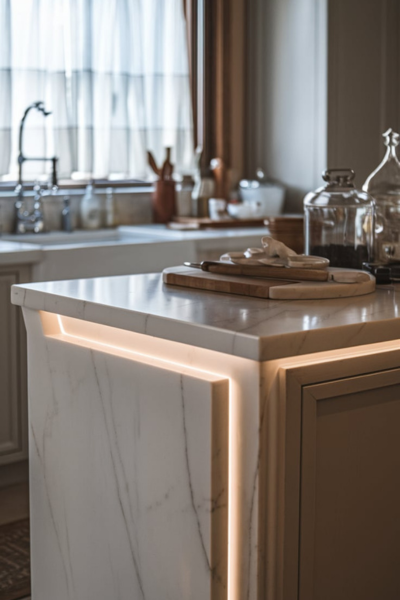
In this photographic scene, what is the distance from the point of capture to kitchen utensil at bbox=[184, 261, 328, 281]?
1.59 m

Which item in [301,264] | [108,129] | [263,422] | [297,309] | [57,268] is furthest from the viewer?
[108,129]

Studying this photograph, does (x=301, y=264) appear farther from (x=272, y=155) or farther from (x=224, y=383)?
(x=272, y=155)

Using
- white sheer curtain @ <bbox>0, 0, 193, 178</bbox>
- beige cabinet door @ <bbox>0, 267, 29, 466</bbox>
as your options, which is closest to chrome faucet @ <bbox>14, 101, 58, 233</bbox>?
white sheer curtain @ <bbox>0, 0, 193, 178</bbox>

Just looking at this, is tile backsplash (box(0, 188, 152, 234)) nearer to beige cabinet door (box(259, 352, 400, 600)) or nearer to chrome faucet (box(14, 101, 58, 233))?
chrome faucet (box(14, 101, 58, 233))

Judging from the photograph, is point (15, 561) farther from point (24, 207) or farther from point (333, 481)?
point (24, 207)

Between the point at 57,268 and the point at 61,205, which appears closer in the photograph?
the point at 57,268

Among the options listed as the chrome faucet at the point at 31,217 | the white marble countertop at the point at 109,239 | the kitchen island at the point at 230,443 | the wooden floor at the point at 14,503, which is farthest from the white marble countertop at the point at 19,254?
the kitchen island at the point at 230,443

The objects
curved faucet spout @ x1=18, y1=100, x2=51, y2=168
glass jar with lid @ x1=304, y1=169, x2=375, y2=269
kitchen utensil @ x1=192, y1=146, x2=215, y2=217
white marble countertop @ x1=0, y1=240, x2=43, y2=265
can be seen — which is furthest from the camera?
kitchen utensil @ x1=192, y1=146, x2=215, y2=217

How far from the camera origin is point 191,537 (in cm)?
138

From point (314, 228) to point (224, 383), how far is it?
711mm

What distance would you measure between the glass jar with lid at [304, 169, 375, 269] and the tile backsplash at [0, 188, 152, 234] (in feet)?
6.82

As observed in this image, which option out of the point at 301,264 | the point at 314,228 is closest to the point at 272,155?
the point at 314,228

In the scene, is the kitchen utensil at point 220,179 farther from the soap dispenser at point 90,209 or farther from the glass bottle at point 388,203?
the glass bottle at point 388,203

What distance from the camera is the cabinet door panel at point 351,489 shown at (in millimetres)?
1343
